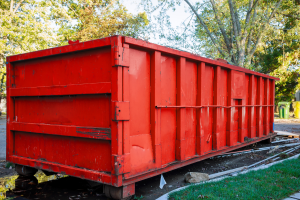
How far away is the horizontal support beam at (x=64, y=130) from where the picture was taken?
3418 mm

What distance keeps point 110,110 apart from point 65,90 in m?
0.94

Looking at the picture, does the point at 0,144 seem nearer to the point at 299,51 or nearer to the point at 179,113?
the point at 179,113

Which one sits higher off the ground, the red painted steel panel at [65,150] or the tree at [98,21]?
the tree at [98,21]

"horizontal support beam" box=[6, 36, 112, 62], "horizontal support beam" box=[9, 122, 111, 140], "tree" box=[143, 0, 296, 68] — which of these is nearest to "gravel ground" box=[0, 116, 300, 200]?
"horizontal support beam" box=[9, 122, 111, 140]

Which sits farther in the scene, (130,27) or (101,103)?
(130,27)

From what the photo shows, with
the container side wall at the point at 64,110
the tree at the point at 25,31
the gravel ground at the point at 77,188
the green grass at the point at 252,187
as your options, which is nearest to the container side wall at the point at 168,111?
the gravel ground at the point at 77,188

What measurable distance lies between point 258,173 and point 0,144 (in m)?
8.42

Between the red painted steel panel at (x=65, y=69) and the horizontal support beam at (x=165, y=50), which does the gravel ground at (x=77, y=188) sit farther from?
the horizontal support beam at (x=165, y=50)

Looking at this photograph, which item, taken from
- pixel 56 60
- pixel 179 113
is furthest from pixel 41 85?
pixel 179 113

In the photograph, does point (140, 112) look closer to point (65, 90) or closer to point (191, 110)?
point (65, 90)

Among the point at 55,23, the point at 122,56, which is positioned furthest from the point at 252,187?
the point at 55,23

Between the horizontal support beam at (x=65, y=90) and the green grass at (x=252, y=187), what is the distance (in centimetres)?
190

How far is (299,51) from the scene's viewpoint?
21.1 m

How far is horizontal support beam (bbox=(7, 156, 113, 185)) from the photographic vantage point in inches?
133
